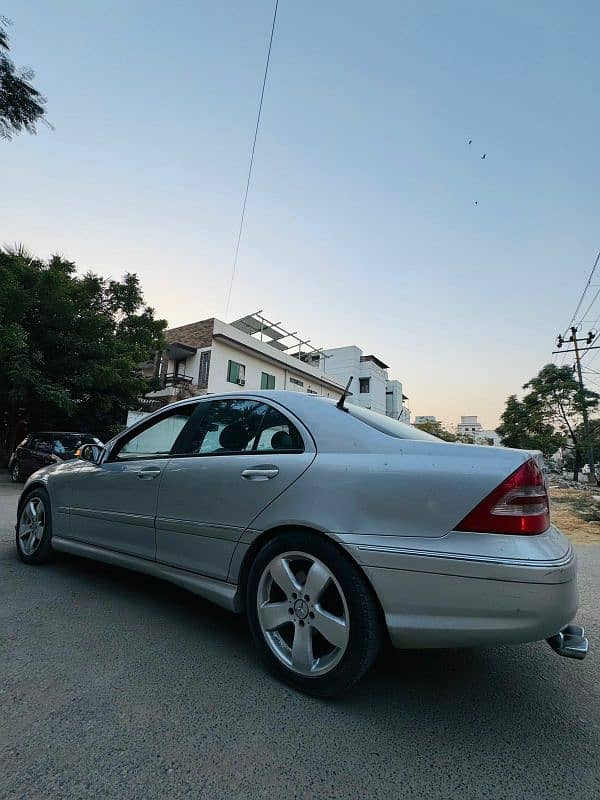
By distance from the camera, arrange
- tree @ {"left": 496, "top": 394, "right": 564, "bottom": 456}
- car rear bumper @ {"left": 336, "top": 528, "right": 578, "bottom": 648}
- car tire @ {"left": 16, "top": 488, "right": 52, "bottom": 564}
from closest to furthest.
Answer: car rear bumper @ {"left": 336, "top": 528, "right": 578, "bottom": 648}, car tire @ {"left": 16, "top": 488, "right": 52, "bottom": 564}, tree @ {"left": 496, "top": 394, "right": 564, "bottom": 456}

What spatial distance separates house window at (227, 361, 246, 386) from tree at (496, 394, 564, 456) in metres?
20.3

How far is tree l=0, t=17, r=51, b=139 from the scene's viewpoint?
602 centimetres

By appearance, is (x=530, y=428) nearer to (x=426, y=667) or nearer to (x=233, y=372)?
(x=233, y=372)

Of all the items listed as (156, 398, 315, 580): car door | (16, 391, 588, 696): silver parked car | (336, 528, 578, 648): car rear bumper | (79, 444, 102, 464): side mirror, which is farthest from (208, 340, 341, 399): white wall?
(336, 528, 578, 648): car rear bumper

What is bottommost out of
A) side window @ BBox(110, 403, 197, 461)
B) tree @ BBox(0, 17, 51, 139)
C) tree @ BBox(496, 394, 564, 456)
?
side window @ BBox(110, 403, 197, 461)

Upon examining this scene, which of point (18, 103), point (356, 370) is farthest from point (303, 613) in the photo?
point (356, 370)

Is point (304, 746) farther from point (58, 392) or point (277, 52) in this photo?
point (58, 392)

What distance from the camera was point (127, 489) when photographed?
109 inches

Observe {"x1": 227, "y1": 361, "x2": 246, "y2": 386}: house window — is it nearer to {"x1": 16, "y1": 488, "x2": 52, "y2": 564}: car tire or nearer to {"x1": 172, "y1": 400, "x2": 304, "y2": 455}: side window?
{"x1": 16, "y1": 488, "x2": 52, "y2": 564}: car tire

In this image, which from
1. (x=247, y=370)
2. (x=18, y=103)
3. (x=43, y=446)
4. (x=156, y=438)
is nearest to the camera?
(x=156, y=438)

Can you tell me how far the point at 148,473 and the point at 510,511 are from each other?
2.11m

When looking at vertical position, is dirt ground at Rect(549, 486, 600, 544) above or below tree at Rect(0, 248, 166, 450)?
below

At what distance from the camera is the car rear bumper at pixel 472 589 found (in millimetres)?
1438

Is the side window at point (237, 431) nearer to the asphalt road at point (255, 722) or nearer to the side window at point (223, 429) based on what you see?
the side window at point (223, 429)
